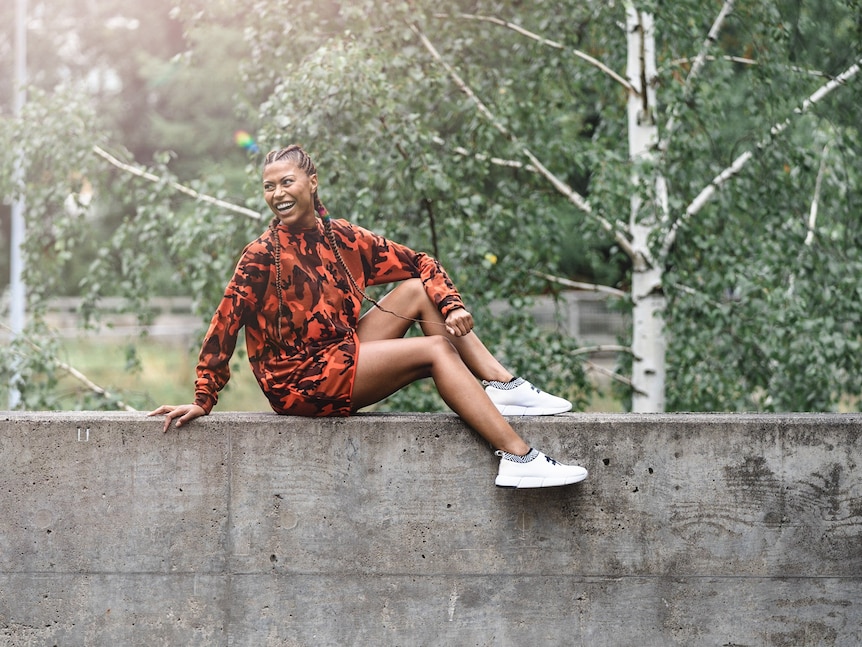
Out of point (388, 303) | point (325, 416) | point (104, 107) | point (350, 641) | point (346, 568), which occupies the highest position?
point (104, 107)

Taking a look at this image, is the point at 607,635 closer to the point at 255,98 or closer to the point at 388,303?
the point at 388,303

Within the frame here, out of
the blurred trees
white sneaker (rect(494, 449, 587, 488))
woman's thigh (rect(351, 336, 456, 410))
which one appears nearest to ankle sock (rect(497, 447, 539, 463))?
white sneaker (rect(494, 449, 587, 488))

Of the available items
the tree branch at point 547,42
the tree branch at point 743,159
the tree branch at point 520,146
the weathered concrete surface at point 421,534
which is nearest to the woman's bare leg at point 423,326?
the weathered concrete surface at point 421,534

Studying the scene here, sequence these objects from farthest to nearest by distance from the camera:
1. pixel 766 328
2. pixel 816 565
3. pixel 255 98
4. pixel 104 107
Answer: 1. pixel 104 107
2. pixel 255 98
3. pixel 766 328
4. pixel 816 565

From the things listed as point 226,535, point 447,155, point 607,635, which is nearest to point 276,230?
point 226,535

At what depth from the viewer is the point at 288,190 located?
3777 millimetres

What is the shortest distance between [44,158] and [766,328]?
4.75 m

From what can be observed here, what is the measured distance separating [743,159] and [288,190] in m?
3.93

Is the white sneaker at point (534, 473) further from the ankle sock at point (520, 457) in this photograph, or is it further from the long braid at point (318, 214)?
the long braid at point (318, 214)

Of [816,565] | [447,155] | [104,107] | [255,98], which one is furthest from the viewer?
[104,107]

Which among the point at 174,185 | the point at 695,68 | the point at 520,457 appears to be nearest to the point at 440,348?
the point at 520,457

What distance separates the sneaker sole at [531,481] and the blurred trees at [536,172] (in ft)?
8.53

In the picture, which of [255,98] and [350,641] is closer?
[350,641]

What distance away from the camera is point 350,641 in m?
3.88
